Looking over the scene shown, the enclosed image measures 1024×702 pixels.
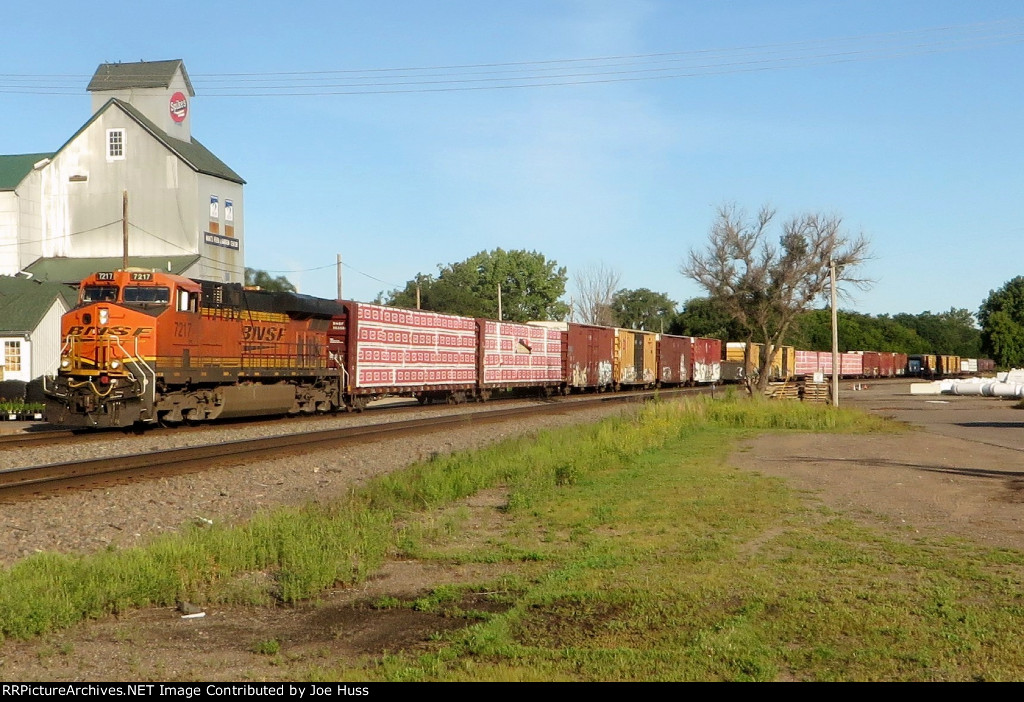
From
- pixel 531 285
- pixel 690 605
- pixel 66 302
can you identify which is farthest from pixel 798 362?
pixel 690 605

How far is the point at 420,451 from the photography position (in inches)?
725

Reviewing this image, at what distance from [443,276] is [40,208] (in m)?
55.7

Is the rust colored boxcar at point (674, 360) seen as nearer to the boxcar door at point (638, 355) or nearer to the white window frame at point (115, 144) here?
the boxcar door at point (638, 355)

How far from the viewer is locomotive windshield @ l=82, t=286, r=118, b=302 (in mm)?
20078

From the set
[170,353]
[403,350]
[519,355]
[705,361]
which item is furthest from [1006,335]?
[170,353]

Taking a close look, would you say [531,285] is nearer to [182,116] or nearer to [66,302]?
[182,116]

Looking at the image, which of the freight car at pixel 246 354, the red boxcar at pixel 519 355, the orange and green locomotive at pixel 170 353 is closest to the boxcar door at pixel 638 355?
the red boxcar at pixel 519 355

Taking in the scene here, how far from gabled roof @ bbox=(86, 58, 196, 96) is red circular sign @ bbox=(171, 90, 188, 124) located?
3.56 feet

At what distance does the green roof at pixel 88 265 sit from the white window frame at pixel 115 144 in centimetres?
629

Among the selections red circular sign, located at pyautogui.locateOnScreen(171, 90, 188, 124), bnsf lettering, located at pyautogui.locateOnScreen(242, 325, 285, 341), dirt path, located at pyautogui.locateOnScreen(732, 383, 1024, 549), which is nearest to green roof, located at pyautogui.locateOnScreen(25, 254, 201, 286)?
red circular sign, located at pyautogui.locateOnScreen(171, 90, 188, 124)

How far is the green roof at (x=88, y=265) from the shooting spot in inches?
2002

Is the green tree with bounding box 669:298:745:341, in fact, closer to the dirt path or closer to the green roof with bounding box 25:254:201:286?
the green roof with bounding box 25:254:201:286

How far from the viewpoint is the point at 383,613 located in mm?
6805

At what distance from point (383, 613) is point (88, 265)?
171 ft
